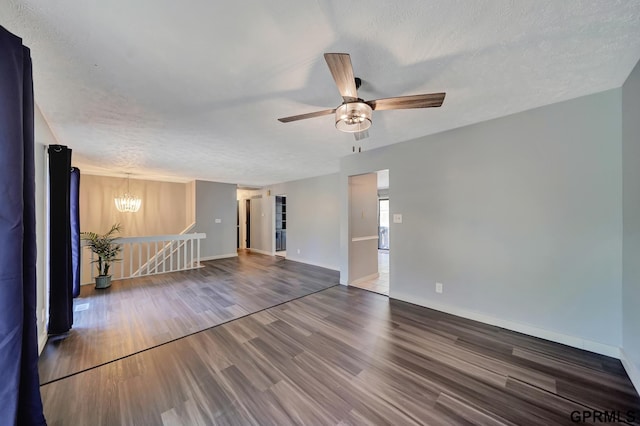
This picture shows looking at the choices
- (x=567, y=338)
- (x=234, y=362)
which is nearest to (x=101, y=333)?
(x=234, y=362)

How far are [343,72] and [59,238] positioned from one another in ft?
10.6

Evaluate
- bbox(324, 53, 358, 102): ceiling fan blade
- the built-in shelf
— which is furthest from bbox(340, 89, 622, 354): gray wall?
the built-in shelf

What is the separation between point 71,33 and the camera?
131 centimetres

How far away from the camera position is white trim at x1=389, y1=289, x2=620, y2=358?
82.2 inches

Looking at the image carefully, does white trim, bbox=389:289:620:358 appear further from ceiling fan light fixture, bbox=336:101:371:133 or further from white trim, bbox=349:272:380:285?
ceiling fan light fixture, bbox=336:101:371:133

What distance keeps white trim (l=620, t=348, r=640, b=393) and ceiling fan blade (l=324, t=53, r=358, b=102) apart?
295 cm

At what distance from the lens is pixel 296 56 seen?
5.01ft

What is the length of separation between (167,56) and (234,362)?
2.47m

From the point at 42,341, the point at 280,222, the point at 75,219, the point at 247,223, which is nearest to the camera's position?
the point at 42,341

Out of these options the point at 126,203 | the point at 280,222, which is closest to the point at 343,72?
the point at 126,203

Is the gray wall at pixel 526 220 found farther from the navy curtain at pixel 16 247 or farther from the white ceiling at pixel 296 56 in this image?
the navy curtain at pixel 16 247

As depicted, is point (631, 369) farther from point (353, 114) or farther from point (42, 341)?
point (42, 341)

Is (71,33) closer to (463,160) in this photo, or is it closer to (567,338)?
(463,160)

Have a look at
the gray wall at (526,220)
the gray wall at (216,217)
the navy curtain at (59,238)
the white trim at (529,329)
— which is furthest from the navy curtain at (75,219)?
the white trim at (529,329)
